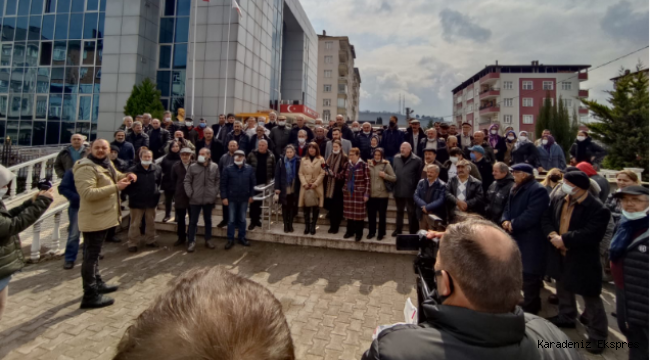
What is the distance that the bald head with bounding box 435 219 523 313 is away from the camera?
1.27 metres

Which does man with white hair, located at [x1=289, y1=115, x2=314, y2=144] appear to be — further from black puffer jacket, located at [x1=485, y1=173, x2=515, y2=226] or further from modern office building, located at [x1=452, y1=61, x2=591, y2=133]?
modern office building, located at [x1=452, y1=61, x2=591, y2=133]

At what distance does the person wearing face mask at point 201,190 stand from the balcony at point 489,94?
179ft

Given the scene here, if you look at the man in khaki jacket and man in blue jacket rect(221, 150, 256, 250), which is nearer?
the man in khaki jacket

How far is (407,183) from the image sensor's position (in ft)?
21.7

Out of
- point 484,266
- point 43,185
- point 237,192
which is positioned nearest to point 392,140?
point 237,192

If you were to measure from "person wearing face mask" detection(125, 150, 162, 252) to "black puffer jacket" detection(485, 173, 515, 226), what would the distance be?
20.7 feet

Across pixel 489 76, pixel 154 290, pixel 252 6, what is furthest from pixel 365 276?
pixel 489 76

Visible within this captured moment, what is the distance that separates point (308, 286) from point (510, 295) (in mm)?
4048

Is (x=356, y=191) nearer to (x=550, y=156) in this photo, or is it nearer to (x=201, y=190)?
(x=201, y=190)

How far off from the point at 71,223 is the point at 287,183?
403cm

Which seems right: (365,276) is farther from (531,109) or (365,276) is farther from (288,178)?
(531,109)

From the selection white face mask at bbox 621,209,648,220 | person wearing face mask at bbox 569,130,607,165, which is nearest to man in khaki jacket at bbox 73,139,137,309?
white face mask at bbox 621,209,648,220

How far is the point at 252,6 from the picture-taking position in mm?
→ 18000

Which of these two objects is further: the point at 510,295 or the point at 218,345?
the point at 510,295
